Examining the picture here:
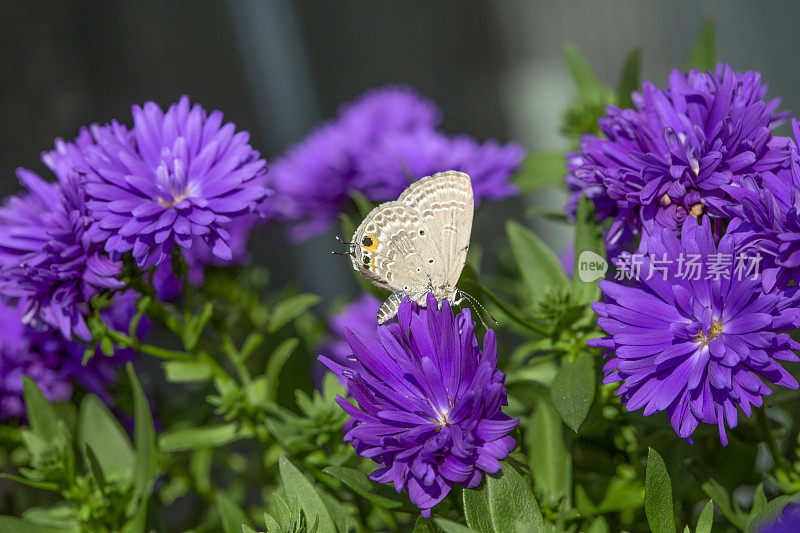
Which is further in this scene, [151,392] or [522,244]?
[151,392]

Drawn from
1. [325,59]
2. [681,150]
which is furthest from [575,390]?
[325,59]

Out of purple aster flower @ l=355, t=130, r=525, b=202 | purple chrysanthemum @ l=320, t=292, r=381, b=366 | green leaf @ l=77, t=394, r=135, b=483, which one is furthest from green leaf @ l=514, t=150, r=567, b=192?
green leaf @ l=77, t=394, r=135, b=483

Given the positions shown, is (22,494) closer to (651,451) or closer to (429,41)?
(651,451)

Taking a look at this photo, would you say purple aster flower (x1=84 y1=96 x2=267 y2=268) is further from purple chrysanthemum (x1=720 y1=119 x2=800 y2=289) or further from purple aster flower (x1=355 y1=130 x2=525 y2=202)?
purple chrysanthemum (x1=720 y1=119 x2=800 y2=289)

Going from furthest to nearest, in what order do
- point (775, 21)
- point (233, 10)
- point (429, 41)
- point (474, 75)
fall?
point (474, 75) < point (429, 41) < point (775, 21) < point (233, 10)

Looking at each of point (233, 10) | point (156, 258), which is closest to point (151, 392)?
point (156, 258)

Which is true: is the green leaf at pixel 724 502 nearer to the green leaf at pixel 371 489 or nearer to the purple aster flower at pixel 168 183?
the green leaf at pixel 371 489
